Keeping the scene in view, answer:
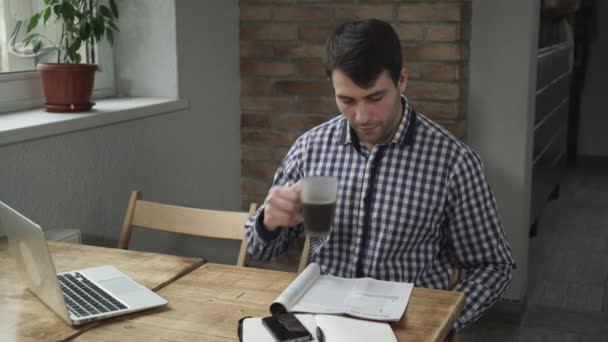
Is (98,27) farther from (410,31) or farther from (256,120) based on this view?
(410,31)

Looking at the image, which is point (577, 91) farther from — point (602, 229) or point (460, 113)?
point (460, 113)

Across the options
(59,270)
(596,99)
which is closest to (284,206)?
(59,270)

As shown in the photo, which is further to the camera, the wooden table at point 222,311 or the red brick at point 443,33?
the red brick at point 443,33

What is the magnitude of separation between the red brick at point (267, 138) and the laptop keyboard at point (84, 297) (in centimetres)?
173

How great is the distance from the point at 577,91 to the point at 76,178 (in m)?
5.07

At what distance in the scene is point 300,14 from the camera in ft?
10.7

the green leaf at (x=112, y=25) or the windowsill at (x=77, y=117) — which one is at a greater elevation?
the green leaf at (x=112, y=25)

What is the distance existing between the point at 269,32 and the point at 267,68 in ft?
0.51

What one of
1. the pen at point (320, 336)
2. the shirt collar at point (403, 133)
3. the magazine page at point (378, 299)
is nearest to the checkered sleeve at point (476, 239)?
the shirt collar at point (403, 133)

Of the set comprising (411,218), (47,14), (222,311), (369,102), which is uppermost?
(47,14)

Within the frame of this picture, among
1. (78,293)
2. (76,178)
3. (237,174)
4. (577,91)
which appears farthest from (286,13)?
(577,91)

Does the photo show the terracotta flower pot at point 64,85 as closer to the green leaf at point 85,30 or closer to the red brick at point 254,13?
the green leaf at point 85,30

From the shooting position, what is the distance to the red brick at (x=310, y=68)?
327 centimetres

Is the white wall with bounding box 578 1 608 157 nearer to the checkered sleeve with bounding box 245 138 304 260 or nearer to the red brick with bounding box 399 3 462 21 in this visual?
the red brick with bounding box 399 3 462 21
